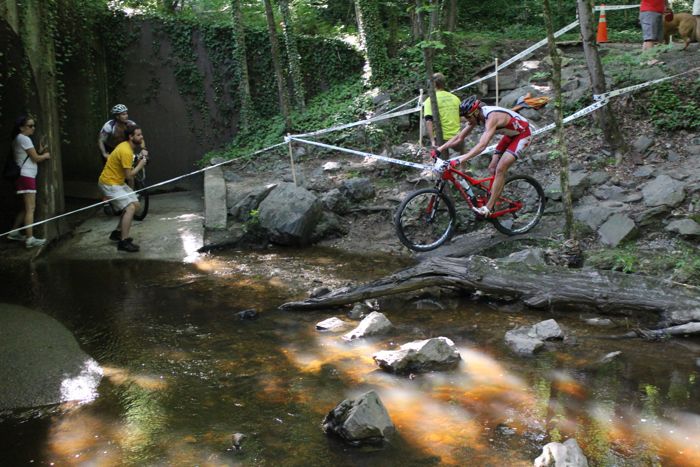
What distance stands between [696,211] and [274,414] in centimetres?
605

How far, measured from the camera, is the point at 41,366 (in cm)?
540

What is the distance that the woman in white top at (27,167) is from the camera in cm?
898

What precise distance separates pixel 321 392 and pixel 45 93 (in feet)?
23.6

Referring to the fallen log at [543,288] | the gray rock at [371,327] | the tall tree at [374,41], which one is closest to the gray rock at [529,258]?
the fallen log at [543,288]

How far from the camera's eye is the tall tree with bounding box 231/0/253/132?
15.6 m

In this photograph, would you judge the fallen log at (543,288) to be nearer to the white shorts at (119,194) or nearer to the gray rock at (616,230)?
the gray rock at (616,230)

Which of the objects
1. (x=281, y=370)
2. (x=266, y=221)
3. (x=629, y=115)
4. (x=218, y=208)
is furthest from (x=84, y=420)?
(x=629, y=115)

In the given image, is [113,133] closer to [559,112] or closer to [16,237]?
[16,237]

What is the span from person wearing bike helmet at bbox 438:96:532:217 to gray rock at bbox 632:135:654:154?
2548mm

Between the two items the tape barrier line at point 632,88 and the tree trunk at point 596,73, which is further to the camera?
the tape barrier line at point 632,88

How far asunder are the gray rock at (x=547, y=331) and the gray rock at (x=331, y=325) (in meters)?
1.82

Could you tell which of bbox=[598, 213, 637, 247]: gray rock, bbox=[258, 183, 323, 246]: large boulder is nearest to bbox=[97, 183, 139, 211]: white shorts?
bbox=[258, 183, 323, 246]: large boulder

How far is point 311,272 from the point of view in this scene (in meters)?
8.27

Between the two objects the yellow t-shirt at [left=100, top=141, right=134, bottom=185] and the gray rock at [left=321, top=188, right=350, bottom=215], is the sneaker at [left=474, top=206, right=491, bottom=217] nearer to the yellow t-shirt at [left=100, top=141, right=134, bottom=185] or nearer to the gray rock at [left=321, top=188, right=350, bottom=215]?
the gray rock at [left=321, top=188, right=350, bottom=215]
